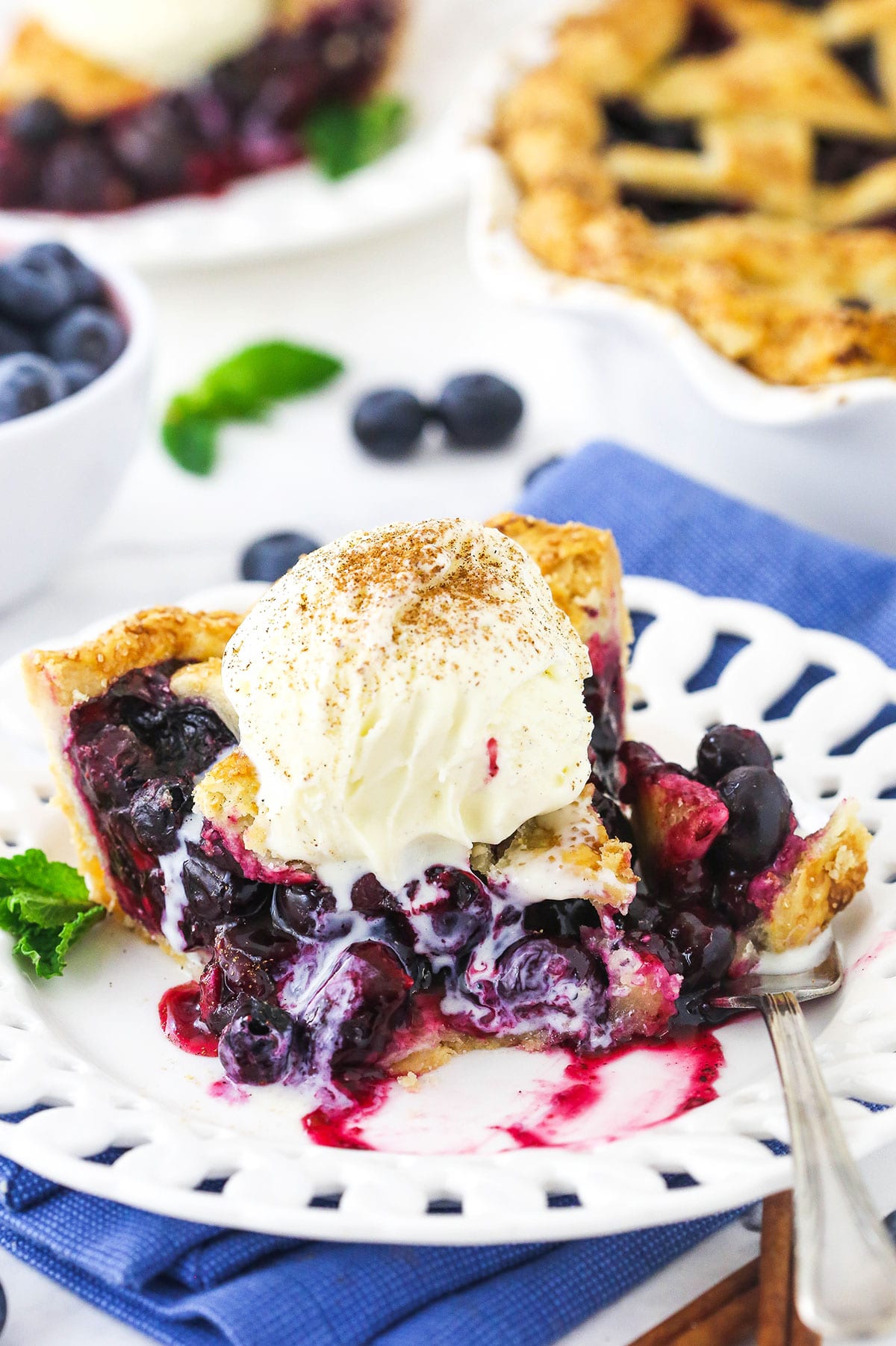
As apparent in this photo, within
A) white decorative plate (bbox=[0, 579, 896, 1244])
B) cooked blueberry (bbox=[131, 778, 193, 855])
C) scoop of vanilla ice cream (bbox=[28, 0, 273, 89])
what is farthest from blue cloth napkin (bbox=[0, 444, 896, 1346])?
scoop of vanilla ice cream (bbox=[28, 0, 273, 89])

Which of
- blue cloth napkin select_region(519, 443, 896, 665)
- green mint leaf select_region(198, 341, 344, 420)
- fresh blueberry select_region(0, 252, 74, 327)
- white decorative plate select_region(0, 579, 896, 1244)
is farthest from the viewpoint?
green mint leaf select_region(198, 341, 344, 420)

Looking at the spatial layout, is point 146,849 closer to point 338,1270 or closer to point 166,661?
point 166,661

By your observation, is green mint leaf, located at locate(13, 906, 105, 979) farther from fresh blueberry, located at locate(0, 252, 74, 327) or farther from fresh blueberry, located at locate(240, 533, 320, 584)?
fresh blueberry, located at locate(0, 252, 74, 327)

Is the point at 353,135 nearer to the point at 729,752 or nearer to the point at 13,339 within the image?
the point at 13,339

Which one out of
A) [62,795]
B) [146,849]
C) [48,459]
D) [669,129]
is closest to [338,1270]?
[146,849]

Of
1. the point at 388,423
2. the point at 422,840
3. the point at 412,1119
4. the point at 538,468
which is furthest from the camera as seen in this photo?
the point at 388,423

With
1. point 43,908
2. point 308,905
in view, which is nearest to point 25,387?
point 43,908
